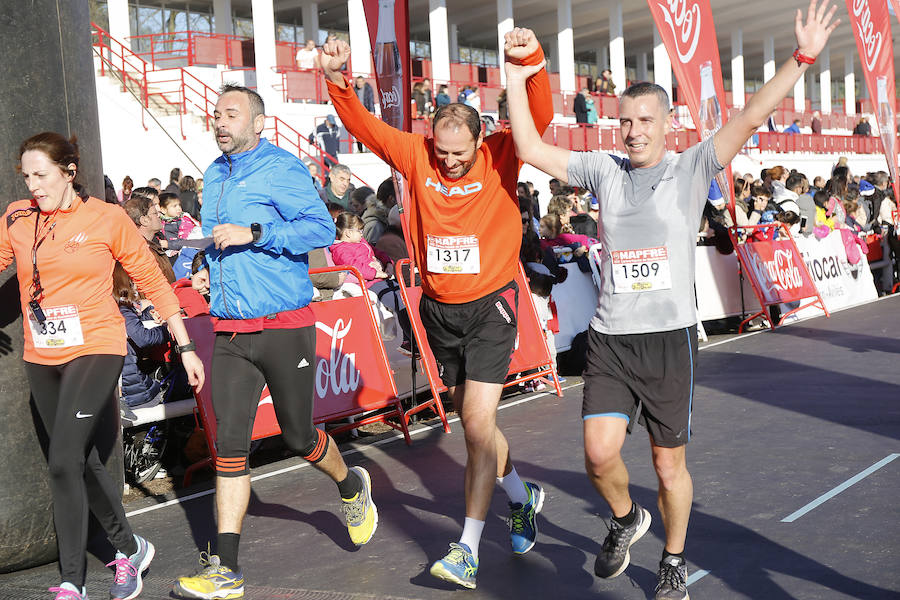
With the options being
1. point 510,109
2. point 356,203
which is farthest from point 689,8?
point 510,109

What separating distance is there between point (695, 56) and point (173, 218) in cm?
587

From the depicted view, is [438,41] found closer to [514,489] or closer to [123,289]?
[123,289]

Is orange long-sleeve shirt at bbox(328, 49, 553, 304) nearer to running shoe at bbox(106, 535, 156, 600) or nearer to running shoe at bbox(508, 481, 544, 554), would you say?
running shoe at bbox(508, 481, 544, 554)

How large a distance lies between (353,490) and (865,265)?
41.3ft

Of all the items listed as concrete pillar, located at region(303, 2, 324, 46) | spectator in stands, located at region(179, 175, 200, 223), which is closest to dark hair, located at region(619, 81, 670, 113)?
spectator in stands, located at region(179, 175, 200, 223)

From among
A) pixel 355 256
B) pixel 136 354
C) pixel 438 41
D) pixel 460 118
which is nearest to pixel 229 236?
pixel 460 118

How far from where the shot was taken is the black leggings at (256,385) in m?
4.76

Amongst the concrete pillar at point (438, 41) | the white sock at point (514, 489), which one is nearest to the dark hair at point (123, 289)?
the white sock at point (514, 489)

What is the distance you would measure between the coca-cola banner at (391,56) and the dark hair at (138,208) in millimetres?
2159

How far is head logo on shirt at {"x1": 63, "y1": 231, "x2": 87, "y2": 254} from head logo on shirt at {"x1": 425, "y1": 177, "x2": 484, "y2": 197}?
1.53 metres

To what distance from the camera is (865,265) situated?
15969mm

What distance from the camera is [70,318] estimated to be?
14.9 feet

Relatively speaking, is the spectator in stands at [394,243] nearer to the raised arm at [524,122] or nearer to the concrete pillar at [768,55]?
the raised arm at [524,122]

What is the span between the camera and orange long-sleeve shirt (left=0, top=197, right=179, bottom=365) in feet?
15.0
